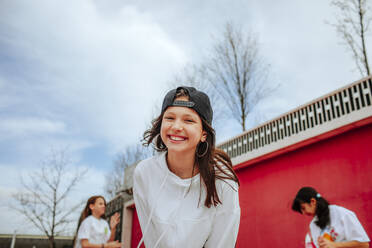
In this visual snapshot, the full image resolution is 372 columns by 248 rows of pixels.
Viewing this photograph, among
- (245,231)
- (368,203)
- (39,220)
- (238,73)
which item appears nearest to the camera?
(368,203)

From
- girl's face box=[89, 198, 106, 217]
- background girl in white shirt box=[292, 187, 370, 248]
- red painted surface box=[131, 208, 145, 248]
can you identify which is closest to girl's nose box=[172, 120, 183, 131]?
background girl in white shirt box=[292, 187, 370, 248]

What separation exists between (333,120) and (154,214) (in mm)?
4181

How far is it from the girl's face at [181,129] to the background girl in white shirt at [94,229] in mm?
3119

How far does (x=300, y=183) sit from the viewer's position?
5254mm

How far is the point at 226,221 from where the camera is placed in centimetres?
158

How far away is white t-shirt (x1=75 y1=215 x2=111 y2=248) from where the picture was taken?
420cm

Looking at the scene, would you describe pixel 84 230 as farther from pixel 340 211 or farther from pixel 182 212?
pixel 340 211

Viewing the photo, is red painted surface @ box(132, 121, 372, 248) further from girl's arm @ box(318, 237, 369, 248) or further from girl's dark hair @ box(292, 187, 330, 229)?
girl's arm @ box(318, 237, 369, 248)

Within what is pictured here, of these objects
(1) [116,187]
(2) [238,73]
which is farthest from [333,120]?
(1) [116,187]

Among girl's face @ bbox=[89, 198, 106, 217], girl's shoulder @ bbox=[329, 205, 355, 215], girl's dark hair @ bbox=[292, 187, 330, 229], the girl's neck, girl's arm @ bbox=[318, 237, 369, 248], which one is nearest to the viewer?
the girl's neck

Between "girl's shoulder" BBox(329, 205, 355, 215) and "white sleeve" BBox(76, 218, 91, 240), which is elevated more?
"girl's shoulder" BBox(329, 205, 355, 215)

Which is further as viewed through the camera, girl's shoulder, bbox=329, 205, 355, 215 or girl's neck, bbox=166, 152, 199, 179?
girl's shoulder, bbox=329, 205, 355, 215

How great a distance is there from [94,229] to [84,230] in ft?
0.56

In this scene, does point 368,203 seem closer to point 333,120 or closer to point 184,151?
point 333,120
